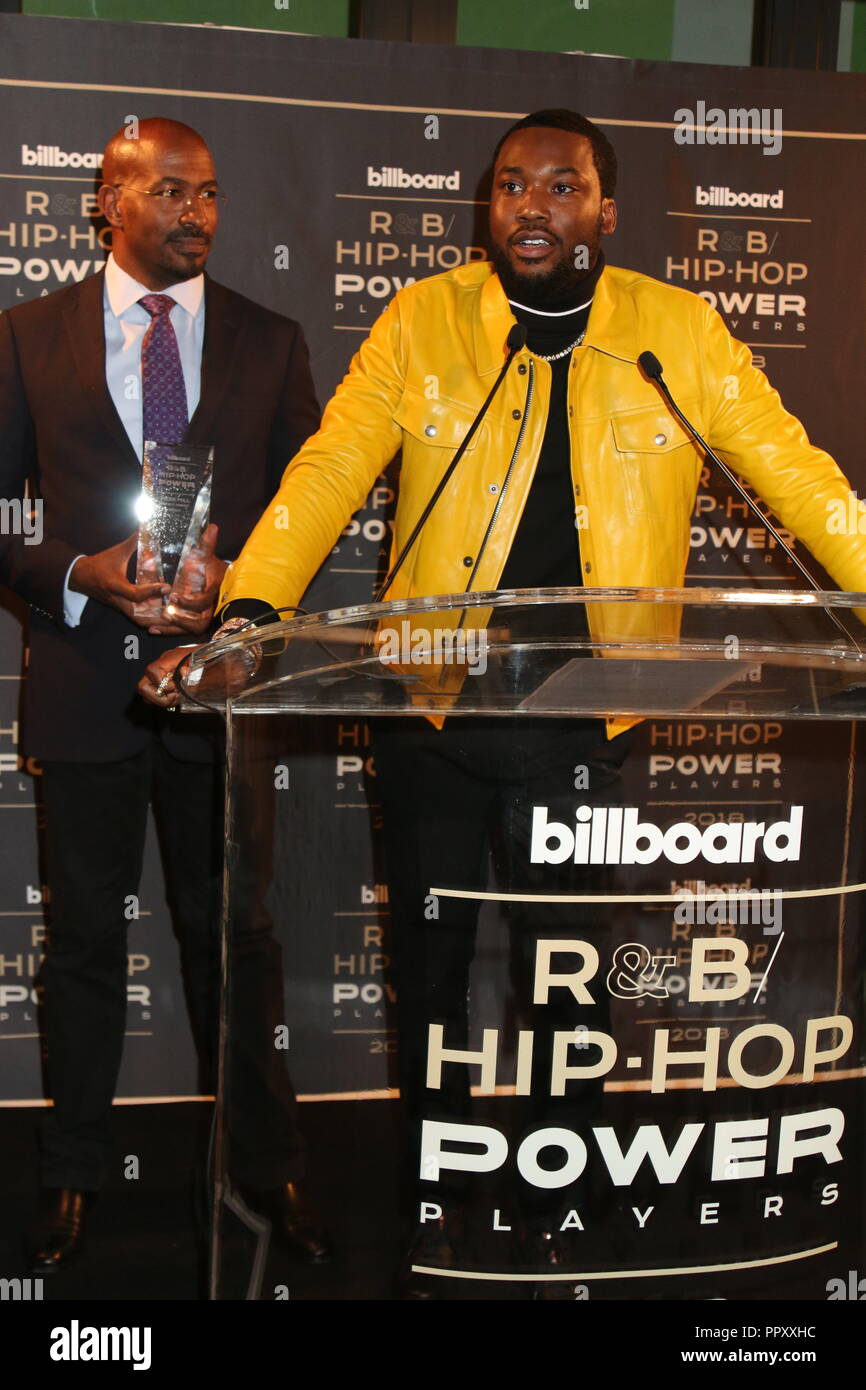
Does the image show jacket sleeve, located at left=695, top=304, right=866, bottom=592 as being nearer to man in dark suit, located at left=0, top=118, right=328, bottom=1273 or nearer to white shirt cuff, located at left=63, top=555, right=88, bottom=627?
man in dark suit, located at left=0, top=118, right=328, bottom=1273

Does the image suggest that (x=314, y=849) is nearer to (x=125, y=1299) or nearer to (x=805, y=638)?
(x=805, y=638)

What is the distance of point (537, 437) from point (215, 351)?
0.77m

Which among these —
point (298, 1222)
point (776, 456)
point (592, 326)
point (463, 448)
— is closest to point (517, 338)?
point (463, 448)

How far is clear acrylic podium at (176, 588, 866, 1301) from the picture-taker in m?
1.03

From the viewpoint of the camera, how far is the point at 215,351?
95.7 inches

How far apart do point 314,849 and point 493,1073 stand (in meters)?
0.24

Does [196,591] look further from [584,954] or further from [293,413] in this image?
[584,954]

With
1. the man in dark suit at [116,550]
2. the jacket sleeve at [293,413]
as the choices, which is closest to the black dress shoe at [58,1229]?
the man in dark suit at [116,550]

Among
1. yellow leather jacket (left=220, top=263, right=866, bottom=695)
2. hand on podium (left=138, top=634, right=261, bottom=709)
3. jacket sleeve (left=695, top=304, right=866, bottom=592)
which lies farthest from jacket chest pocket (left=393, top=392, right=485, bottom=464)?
hand on podium (left=138, top=634, right=261, bottom=709)

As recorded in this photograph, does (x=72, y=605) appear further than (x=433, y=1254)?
Yes

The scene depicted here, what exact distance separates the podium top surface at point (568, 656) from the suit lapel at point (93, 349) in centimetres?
132

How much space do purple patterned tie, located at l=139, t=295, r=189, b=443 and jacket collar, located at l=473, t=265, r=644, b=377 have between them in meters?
0.63
